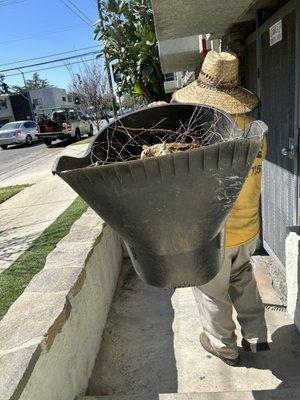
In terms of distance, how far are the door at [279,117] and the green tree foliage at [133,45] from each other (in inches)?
196

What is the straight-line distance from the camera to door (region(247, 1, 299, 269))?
288cm

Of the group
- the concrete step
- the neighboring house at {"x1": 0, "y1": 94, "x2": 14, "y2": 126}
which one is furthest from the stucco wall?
the neighboring house at {"x1": 0, "y1": 94, "x2": 14, "y2": 126}

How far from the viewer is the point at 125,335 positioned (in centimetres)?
316

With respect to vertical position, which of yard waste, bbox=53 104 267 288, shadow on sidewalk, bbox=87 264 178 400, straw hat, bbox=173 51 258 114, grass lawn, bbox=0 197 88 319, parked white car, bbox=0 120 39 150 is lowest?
parked white car, bbox=0 120 39 150

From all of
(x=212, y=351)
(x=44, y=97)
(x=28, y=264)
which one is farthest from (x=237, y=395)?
(x=44, y=97)

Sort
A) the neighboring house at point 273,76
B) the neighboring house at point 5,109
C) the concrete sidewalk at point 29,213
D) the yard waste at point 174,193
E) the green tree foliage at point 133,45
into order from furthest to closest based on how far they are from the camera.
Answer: the neighboring house at point 5,109
the green tree foliage at point 133,45
the concrete sidewalk at point 29,213
the neighboring house at point 273,76
the yard waste at point 174,193

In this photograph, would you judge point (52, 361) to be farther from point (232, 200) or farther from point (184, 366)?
point (232, 200)

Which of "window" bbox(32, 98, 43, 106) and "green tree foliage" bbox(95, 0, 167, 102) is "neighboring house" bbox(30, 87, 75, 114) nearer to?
"window" bbox(32, 98, 43, 106)

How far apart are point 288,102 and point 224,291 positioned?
145 centimetres

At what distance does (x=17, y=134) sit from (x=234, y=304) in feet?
69.9

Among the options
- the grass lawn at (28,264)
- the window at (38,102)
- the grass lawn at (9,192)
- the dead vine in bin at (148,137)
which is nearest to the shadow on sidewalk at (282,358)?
the dead vine in bin at (148,137)

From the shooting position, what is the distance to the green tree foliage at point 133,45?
8.43 metres

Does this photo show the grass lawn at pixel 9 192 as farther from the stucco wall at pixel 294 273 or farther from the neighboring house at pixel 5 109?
the neighboring house at pixel 5 109

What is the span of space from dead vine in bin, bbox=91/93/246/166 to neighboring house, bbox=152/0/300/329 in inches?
50.7
